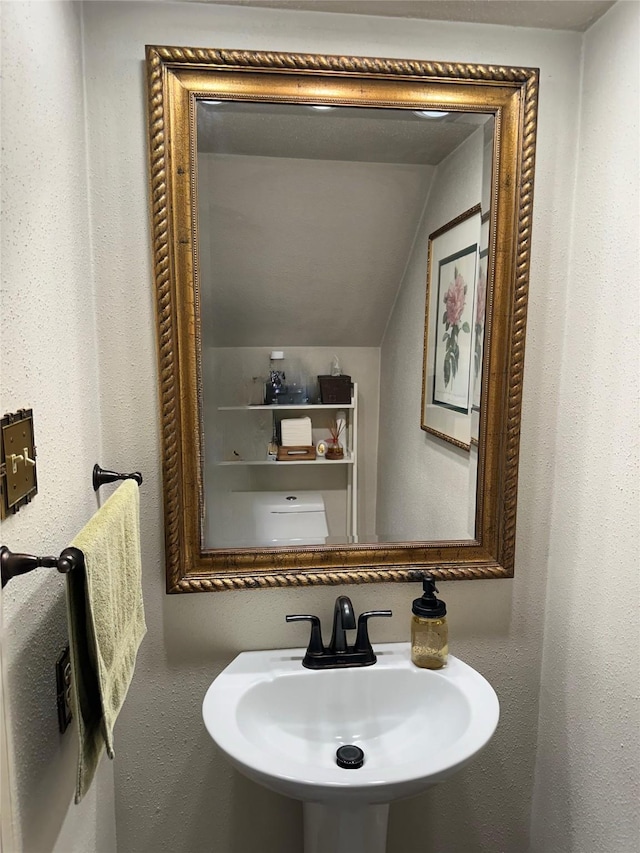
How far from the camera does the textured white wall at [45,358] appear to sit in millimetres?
706

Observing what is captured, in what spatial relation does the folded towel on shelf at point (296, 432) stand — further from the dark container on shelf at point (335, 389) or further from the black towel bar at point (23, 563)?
the black towel bar at point (23, 563)

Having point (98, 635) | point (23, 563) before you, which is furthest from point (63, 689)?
point (23, 563)

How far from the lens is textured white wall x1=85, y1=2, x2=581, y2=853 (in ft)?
Answer: 3.38

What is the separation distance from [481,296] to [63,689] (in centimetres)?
106

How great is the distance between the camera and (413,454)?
1.23 metres

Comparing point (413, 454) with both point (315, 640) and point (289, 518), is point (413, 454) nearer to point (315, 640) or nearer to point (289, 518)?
point (289, 518)

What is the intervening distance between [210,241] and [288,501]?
56cm

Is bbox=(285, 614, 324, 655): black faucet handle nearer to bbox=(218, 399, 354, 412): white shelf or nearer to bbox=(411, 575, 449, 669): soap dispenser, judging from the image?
bbox=(411, 575, 449, 669): soap dispenser

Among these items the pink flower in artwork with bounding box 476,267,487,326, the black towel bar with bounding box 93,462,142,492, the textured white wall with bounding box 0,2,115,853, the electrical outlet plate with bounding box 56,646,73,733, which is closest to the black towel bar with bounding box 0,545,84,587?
the textured white wall with bounding box 0,2,115,853

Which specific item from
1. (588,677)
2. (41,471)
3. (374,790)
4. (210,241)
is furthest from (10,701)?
(588,677)

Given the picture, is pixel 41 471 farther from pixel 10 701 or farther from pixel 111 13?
pixel 111 13

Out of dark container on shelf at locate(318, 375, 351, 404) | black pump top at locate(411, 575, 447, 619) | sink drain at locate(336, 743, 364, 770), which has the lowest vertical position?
sink drain at locate(336, 743, 364, 770)

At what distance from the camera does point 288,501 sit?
3.89ft

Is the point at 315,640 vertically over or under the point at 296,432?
under
